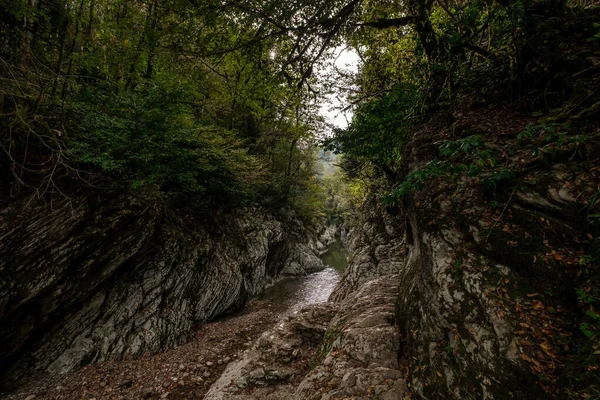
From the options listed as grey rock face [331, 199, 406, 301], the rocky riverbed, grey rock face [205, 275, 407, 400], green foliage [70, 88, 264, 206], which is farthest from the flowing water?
green foliage [70, 88, 264, 206]

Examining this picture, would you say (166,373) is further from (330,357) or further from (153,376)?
(330,357)

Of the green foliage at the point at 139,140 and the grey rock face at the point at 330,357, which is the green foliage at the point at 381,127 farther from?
the green foliage at the point at 139,140

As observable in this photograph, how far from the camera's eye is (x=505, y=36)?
460cm

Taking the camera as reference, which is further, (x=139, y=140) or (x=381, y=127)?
(x=139, y=140)

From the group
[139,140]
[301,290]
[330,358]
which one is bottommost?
[301,290]

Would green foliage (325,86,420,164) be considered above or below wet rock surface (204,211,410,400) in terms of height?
above

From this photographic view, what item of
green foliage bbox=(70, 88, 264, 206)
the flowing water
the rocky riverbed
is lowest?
the flowing water

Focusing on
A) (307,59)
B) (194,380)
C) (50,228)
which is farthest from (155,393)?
(307,59)

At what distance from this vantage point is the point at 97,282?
6.65m

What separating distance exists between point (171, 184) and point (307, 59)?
7.34 meters

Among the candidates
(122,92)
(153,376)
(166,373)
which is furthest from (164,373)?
(122,92)

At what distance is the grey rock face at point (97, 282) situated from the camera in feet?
17.5

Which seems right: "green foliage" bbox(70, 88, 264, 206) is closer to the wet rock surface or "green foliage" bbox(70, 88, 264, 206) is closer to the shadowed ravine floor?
the shadowed ravine floor

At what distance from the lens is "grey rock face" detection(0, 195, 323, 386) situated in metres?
5.33
